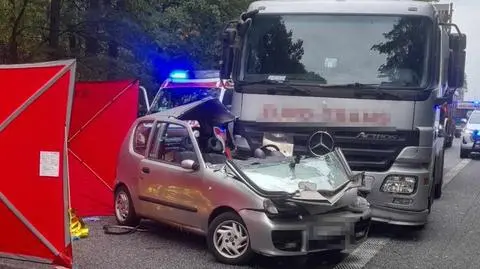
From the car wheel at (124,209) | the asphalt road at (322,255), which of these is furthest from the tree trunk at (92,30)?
the car wheel at (124,209)

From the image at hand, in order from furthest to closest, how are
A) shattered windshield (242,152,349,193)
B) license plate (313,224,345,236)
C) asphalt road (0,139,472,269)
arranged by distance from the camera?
asphalt road (0,139,472,269) → shattered windshield (242,152,349,193) → license plate (313,224,345,236)

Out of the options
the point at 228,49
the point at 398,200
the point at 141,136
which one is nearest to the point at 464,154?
the point at 398,200

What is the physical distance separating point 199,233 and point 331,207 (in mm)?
1566

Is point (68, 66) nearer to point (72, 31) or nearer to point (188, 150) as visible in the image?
point (188, 150)

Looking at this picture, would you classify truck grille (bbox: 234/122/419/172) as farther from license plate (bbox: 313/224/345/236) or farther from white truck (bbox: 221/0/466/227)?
license plate (bbox: 313/224/345/236)

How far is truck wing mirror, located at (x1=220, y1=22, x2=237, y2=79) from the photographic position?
8.13 m

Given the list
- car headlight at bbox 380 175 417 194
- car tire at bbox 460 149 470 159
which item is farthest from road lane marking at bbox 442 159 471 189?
car headlight at bbox 380 175 417 194

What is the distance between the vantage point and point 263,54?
810 cm

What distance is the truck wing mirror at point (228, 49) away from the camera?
8.13m

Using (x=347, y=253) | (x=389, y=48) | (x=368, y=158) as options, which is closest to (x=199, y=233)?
(x=347, y=253)

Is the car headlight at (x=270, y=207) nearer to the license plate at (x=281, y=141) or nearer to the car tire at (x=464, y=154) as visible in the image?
the license plate at (x=281, y=141)

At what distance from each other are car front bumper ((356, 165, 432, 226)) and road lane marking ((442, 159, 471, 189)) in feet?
20.3

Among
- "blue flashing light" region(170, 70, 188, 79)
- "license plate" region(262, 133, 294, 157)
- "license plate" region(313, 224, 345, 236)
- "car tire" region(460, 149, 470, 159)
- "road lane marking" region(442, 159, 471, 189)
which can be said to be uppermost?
"blue flashing light" region(170, 70, 188, 79)

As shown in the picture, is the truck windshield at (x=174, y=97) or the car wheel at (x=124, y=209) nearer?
the car wheel at (x=124, y=209)
